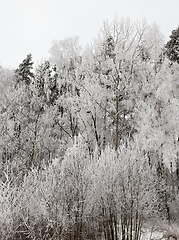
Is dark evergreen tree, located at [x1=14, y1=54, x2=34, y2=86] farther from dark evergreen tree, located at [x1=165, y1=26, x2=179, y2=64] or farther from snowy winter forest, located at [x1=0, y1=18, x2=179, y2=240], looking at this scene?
dark evergreen tree, located at [x1=165, y1=26, x2=179, y2=64]

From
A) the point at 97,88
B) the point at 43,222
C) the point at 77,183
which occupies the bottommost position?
the point at 43,222

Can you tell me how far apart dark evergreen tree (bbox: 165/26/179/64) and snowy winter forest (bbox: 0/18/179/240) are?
Answer: 0.23ft

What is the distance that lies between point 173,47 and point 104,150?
1100 cm

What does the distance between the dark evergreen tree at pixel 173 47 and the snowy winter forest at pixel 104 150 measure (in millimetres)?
70

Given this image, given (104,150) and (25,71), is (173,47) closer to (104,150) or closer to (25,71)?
(104,150)

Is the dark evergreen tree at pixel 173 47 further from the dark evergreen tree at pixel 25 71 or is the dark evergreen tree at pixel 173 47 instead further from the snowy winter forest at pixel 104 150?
the dark evergreen tree at pixel 25 71

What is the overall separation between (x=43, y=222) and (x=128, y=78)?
312 inches

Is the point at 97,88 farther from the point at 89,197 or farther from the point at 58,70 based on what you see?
the point at 89,197

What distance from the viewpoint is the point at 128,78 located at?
1084cm

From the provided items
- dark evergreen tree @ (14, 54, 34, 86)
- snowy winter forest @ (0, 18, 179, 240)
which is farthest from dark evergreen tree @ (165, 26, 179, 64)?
dark evergreen tree @ (14, 54, 34, 86)

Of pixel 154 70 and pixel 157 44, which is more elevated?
pixel 157 44

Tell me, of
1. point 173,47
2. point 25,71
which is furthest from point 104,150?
point 25,71

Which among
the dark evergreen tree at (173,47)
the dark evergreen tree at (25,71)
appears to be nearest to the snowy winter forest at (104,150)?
the dark evergreen tree at (173,47)

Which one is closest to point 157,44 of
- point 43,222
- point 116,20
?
point 116,20
